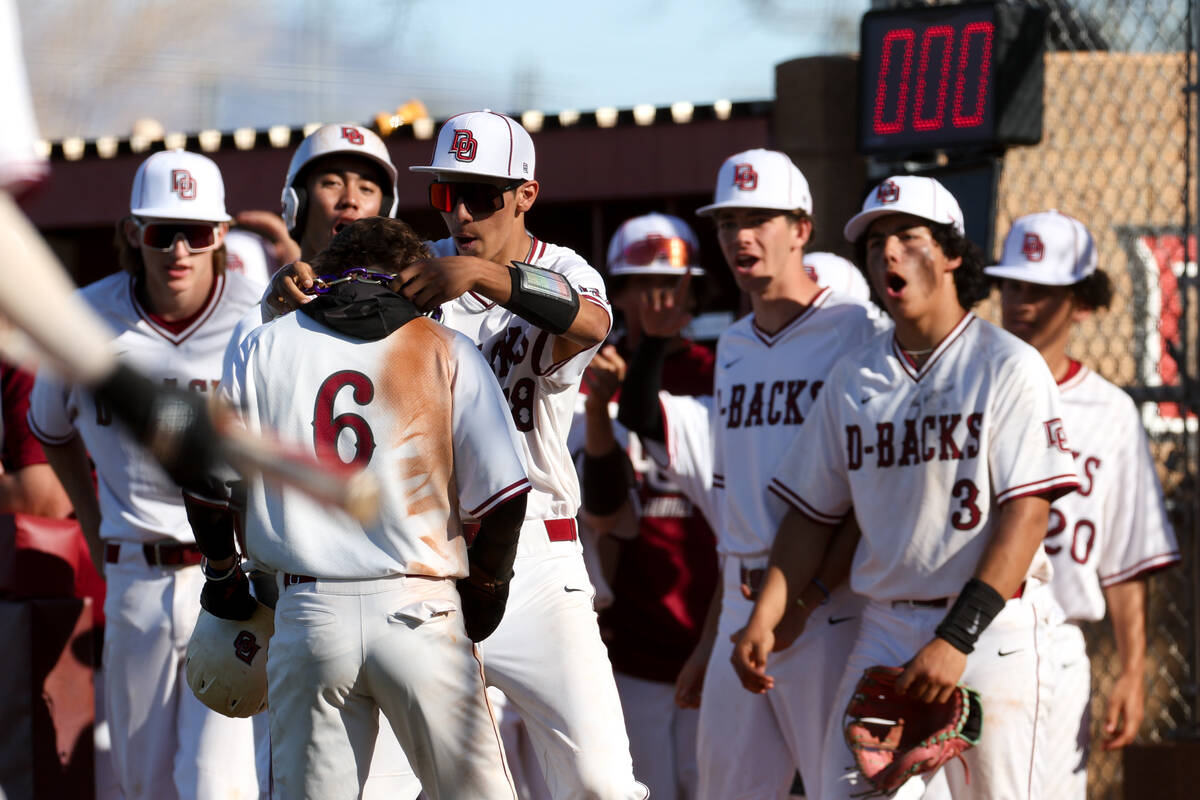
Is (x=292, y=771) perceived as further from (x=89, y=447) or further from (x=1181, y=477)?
(x=1181, y=477)

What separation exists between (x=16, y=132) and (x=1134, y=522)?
194 inches

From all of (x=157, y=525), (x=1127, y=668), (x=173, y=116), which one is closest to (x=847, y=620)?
(x=1127, y=668)

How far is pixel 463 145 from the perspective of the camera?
423 centimetres

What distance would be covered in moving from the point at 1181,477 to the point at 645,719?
277 cm

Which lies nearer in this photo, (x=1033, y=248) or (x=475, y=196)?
(x=475, y=196)

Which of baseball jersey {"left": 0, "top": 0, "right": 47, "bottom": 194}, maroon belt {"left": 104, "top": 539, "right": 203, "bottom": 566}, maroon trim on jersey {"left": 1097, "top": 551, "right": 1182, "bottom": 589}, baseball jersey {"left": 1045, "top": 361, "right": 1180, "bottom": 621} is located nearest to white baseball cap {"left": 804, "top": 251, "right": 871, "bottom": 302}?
baseball jersey {"left": 1045, "top": 361, "right": 1180, "bottom": 621}

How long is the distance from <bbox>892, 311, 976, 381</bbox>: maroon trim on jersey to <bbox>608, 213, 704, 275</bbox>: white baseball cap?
1549 mm

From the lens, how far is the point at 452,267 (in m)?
3.61

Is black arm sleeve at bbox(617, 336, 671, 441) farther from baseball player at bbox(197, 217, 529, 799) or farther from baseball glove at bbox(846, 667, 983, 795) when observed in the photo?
baseball player at bbox(197, 217, 529, 799)

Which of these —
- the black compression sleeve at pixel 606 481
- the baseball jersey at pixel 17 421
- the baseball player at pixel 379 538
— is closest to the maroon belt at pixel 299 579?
the baseball player at pixel 379 538

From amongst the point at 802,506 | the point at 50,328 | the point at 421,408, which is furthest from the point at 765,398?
the point at 50,328

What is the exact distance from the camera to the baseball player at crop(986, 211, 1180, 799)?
5.44m

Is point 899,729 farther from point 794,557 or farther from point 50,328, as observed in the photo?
point 50,328

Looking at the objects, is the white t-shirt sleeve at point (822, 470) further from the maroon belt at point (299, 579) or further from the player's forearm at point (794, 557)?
the maroon belt at point (299, 579)
